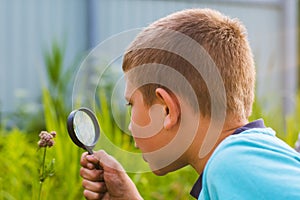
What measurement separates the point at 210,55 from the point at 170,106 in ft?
0.57

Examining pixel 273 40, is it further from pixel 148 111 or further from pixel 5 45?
pixel 148 111

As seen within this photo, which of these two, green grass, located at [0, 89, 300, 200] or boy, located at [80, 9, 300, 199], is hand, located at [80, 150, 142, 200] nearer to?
boy, located at [80, 9, 300, 199]

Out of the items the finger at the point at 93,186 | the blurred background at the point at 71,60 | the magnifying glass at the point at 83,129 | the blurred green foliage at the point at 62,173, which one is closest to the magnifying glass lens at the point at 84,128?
the magnifying glass at the point at 83,129

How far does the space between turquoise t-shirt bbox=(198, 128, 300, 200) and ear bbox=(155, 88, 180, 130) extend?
215 millimetres

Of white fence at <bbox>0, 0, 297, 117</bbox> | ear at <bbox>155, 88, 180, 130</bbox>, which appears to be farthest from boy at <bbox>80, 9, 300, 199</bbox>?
white fence at <bbox>0, 0, 297, 117</bbox>

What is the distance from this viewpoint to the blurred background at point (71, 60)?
151 inches

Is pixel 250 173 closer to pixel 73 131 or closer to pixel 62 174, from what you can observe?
pixel 73 131

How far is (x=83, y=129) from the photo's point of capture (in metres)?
2.33

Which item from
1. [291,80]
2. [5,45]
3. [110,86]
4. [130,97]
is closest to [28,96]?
[5,45]

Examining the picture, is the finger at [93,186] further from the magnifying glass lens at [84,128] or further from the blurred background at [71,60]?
the blurred background at [71,60]

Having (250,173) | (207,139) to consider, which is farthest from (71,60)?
(250,173)

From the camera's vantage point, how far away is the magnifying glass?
2.27m

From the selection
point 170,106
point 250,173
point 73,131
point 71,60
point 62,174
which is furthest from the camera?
point 71,60

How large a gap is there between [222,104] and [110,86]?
4568 millimetres
